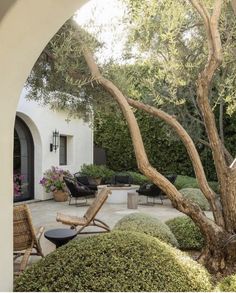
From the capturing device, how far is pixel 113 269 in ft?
10.5

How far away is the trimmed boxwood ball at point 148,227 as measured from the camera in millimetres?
5586

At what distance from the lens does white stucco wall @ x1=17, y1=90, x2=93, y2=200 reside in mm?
12602

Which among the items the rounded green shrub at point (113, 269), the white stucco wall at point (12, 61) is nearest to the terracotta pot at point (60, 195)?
the rounded green shrub at point (113, 269)

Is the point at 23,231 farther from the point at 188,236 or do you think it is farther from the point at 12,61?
the point at 12,61

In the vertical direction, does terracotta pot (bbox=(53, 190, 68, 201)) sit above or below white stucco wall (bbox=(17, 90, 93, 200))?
below

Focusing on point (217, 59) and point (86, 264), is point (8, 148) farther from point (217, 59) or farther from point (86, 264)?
point (217, 59)

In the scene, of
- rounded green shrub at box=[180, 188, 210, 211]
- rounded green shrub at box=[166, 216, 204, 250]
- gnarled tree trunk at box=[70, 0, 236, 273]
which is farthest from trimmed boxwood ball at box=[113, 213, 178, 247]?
rounded green shrub at box=[180, 188, 210, 211]

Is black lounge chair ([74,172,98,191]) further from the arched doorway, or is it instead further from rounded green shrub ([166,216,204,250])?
rounded green shrub ([166,216,204,250])

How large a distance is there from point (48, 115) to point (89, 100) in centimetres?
669

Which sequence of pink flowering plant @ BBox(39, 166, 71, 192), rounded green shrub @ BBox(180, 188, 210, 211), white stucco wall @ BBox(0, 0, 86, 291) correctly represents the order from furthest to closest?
pink flowering plant @ BBox(39, 166, 71, 192) < rounded green shrub @ BBox(180, 188, 210, 211) < white stucco wall @ BBox(0, 0, 86, 291)

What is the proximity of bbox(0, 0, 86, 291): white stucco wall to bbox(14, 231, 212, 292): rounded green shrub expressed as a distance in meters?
0.58

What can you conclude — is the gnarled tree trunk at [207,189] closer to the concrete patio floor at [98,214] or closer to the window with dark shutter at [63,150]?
the concrete patio floor at [98,214]

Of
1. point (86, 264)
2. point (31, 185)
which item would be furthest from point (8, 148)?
point (31, 185)

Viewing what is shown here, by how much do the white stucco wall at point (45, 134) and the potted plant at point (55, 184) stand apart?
0.24 metres
